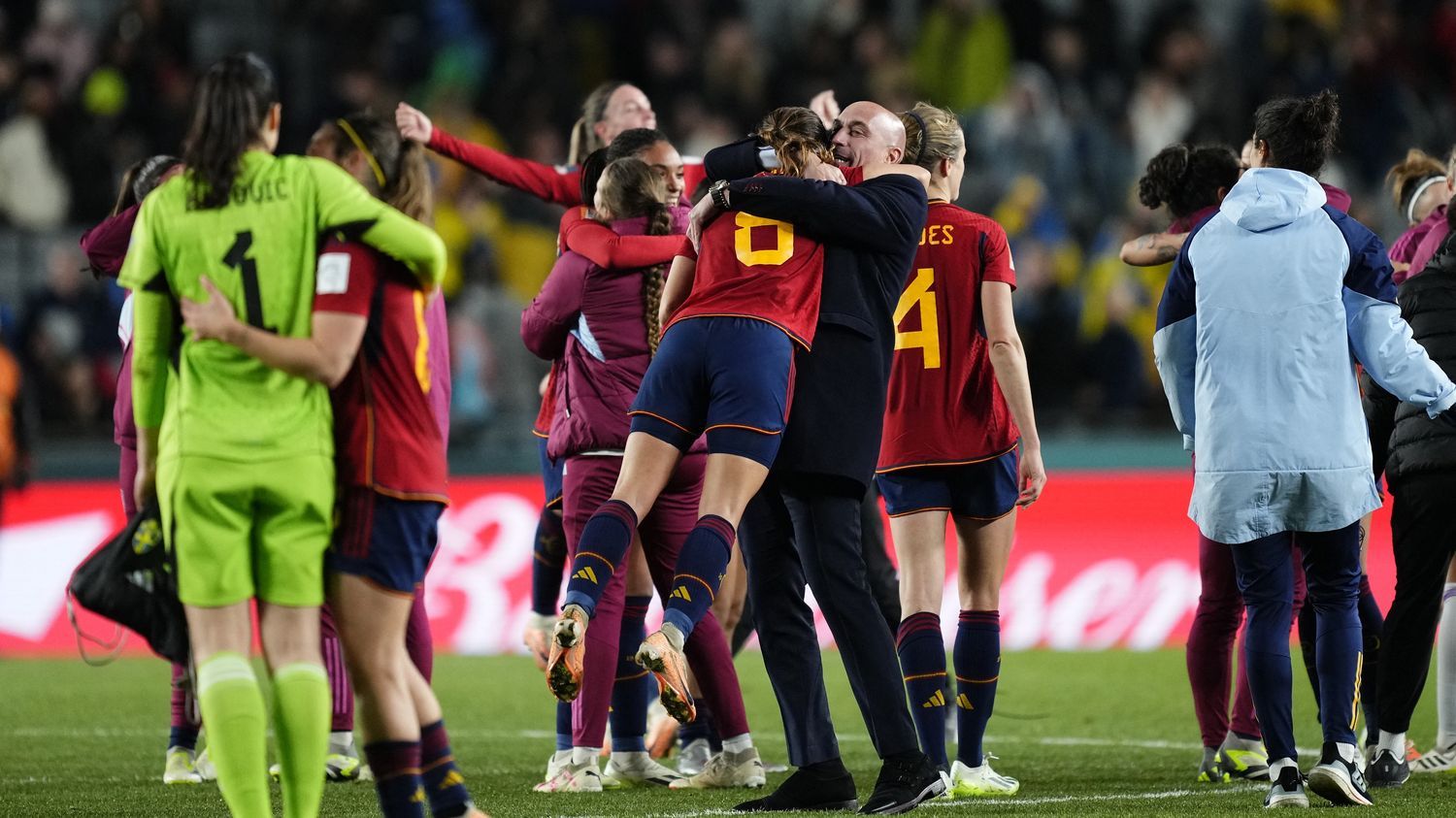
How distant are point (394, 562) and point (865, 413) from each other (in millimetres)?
1587

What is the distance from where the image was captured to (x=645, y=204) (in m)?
6.38

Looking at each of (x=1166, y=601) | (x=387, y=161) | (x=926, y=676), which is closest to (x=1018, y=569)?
(x=1166, y=601)

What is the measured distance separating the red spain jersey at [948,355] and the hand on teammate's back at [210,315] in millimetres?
2573

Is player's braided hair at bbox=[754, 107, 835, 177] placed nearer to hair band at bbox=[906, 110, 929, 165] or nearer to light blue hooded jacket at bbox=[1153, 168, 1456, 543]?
hair band at bbox=[906, 110, 929, 165]

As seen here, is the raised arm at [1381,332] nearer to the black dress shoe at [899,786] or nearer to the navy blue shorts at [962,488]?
the navy blue shorts at [962,488]

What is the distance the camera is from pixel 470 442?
13.6 metres

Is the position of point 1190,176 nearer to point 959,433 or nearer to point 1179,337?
point 1179,337

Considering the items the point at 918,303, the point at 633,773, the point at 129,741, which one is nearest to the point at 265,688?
the point at 129,741

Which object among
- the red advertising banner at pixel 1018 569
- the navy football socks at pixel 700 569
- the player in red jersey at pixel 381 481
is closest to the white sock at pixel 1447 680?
the navy football socks at pixel 700 569

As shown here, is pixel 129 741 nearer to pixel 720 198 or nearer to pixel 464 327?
pixel 720 198

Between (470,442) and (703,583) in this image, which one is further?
(470,442)

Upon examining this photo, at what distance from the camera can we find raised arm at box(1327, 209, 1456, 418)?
216 inches

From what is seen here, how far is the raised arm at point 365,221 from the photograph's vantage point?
13.8 feet

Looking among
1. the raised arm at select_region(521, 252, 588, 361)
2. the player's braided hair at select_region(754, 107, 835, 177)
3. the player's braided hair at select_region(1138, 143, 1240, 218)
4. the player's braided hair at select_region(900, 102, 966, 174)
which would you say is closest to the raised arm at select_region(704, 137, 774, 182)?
the player's braided hair at select_region(754, 107, 835, 177)
